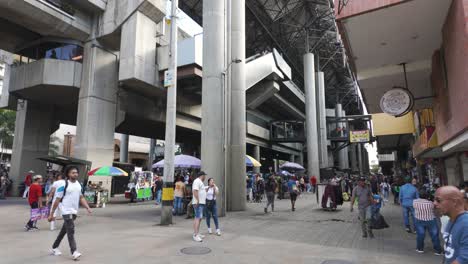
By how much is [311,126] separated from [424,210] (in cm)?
3231

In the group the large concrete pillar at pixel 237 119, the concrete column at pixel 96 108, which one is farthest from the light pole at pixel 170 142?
the concrete column at pixel 96 108

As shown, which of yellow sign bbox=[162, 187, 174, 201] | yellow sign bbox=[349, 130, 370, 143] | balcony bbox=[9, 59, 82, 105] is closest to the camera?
yellow sign bbox=[162, 187, 174, 201]

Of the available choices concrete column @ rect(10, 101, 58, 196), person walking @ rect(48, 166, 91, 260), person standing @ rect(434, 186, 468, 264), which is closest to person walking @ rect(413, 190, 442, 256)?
person standing @ rect(434, 186, 468, 264)

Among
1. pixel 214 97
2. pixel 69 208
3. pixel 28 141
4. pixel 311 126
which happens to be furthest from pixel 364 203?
pixel 311 126

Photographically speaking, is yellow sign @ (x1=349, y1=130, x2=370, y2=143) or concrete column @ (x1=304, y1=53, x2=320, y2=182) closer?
concrete column @ (x1=304, y1=53, x2=320, y2=182)

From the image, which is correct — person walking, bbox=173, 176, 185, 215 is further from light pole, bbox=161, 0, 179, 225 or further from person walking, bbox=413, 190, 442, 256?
Result: person walking, bbox=413, 190, 442, 256

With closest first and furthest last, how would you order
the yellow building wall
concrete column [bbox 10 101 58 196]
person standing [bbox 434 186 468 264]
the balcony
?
person standing [bbox 434 186 468 264] < the balcony < concrete column [bbox 10 101 58 196] < the yellow building wall

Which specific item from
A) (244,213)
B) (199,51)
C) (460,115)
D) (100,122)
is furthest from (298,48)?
(460,115)

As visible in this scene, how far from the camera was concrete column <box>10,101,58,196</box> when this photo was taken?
22.9m

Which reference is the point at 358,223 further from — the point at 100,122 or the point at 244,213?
the point at 100,122

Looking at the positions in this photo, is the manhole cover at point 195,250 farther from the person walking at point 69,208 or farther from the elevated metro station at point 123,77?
the elevated metro station at point 123,77

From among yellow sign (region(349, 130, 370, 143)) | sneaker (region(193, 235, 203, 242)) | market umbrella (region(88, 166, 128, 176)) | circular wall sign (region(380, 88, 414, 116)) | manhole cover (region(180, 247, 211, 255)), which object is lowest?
manhole cover (region(180, 247, 211, 255))

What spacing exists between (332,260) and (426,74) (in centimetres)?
797

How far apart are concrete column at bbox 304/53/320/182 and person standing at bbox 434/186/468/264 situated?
36128 millimetres
